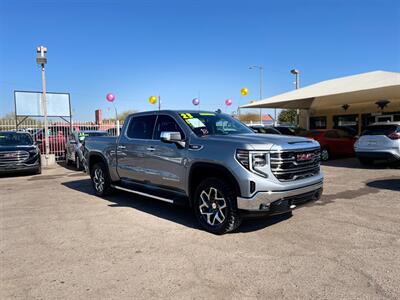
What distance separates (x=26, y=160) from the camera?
1240cm


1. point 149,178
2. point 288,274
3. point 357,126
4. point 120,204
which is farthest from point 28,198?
point 357,126

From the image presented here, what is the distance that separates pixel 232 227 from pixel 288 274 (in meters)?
1.33

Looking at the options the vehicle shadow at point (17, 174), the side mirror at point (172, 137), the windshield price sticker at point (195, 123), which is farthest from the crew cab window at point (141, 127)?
the vehicle shadow at point (17, 174)

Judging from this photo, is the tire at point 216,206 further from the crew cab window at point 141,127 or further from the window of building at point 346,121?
the window of building at point 346,121

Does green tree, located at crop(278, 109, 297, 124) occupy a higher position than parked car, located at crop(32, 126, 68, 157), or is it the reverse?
green tree, located at crop(278, 109, 297, 124)

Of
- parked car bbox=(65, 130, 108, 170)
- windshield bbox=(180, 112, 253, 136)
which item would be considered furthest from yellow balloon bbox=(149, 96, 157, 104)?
windshield bbox=(180, 112, 253, 136)

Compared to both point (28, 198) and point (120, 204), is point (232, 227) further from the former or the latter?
point (28, 198)

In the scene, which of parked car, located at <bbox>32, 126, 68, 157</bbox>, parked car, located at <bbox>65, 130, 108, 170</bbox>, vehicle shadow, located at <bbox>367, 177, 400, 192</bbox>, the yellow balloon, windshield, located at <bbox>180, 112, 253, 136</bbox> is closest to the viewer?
windshield, located at <bbox>180, 112, 253, 136</bbox>

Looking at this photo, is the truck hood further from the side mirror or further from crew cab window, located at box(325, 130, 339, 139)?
crew cab window, located at box(325, 130, 339, 139)

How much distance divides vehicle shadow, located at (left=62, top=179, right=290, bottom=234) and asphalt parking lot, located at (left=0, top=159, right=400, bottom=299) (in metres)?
0.02

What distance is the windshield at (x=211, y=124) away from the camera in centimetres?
591

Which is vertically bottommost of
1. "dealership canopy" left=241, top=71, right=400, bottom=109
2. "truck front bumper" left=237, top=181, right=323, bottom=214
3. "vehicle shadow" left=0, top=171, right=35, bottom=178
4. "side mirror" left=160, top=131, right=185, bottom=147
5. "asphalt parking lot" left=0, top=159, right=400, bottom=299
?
"asphalt parking lot" left=0, top=159, right=400, bottom=299

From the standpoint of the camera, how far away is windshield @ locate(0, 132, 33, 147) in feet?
43.1

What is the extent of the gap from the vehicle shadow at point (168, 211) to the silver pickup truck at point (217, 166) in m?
0.43
